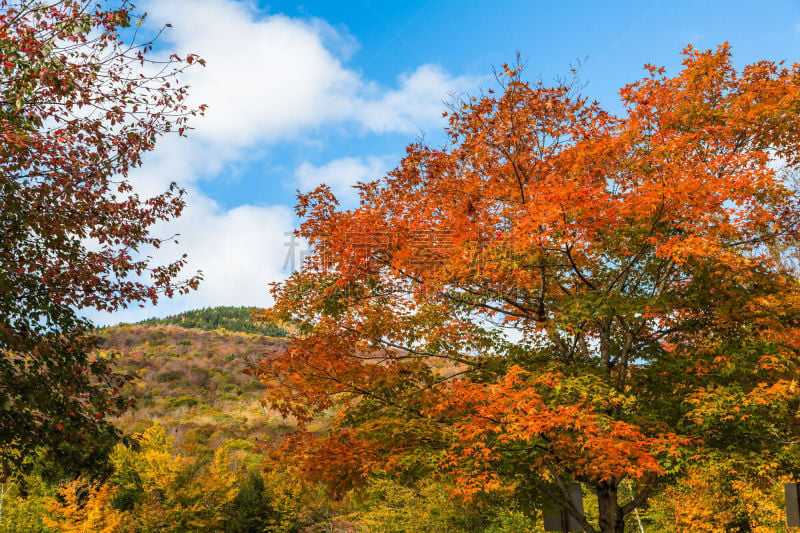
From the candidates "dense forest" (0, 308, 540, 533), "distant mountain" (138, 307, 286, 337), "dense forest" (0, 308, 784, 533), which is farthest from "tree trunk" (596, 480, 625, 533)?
"distant mountain" (138, 307, 286, 337)

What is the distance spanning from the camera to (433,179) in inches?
382

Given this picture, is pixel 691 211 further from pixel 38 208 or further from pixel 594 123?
pixel 38 208

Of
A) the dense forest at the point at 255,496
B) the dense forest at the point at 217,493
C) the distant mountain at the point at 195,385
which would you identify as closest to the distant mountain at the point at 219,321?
the distant mountain at the point at 195,385

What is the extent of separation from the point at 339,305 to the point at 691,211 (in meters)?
5.91

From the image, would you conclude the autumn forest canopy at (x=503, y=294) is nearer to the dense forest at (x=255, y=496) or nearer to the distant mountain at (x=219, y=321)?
the dense forest at (x=255, y=496)

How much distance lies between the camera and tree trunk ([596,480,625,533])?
29.5ft

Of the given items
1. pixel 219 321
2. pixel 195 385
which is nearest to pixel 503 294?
pixel 195 385

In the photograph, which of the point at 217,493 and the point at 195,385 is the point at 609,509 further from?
the point at 195,385

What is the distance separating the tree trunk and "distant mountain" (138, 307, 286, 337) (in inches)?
2971

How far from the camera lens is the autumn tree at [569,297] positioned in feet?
23.4

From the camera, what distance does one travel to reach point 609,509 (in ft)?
29.6

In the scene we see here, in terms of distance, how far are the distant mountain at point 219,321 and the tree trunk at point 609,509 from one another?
75.5 metres

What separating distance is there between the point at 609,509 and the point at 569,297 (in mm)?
3847

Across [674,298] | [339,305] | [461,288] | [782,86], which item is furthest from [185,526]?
[782,86]
